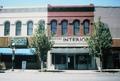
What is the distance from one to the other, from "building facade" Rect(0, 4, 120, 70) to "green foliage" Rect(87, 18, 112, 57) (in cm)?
296

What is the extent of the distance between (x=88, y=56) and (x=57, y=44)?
415cm

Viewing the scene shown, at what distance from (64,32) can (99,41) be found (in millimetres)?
5735

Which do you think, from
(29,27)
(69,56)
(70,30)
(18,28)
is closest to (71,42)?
(70,30)

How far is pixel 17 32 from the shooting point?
114ft

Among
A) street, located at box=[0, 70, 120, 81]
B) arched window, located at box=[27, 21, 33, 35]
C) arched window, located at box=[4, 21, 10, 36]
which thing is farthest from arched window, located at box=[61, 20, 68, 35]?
street, located at box=[0, 70, 120, 81]

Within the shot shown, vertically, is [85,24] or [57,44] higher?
[85,24]

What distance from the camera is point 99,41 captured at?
29.8 metres

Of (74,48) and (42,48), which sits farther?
(74,48)

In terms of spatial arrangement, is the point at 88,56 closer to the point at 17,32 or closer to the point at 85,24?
the point at 85,24

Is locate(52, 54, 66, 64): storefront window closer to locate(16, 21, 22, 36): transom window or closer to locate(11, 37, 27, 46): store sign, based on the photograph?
locate(11, 37, 27, 46): store sign

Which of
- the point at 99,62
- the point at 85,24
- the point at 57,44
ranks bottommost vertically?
the point at 99,62

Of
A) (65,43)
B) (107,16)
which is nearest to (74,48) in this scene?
(65,43)

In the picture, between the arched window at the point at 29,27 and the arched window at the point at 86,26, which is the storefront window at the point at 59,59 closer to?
the arched window at the point at 86,26

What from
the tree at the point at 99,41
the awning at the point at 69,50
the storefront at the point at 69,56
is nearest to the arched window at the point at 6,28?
the storefront at the point at 69,56
